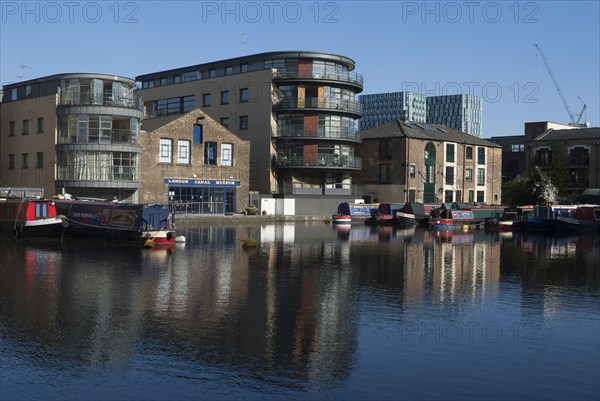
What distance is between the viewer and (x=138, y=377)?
13820 mm

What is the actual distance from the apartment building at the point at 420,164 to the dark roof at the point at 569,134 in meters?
10.3

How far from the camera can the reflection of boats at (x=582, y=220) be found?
6662cm

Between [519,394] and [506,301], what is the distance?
1045cm

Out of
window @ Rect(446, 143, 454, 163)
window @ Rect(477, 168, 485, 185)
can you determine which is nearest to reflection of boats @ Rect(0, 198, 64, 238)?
window @ Rect(446, 143, 454, 163)

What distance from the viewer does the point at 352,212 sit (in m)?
75.8

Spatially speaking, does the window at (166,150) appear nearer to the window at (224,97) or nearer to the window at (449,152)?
the window at (224,97)

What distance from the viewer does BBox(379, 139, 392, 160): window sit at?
3413 inches

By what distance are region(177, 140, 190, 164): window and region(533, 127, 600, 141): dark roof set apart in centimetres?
5298

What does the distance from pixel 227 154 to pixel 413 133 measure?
25.3 meters

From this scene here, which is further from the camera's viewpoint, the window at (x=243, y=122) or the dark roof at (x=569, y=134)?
the dark roof at (x=569, y=134)

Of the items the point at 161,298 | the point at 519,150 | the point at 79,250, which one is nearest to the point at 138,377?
the point at 161,298

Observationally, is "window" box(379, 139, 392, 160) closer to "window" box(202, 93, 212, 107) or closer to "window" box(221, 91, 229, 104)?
"window" box(221, 91, 229, 104)

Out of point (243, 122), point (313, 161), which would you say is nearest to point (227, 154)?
point (243, 122)

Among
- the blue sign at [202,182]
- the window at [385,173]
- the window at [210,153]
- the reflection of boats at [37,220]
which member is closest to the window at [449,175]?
the window at [385,173]
